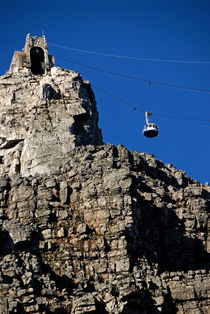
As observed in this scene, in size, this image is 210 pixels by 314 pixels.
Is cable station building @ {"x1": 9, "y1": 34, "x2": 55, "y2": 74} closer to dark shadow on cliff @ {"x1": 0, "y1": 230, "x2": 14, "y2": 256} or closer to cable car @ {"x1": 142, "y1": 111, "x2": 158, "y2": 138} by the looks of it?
cable car @ {"x1": 142, "y1": 111, "x2": 158, "y2": 138}

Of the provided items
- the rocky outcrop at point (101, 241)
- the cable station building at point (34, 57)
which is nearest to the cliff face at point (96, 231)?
the rocky outcrop at point (101, 241)

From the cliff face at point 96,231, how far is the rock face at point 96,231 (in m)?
0.09

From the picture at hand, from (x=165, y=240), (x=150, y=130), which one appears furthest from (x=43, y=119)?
(x=165, y=240)

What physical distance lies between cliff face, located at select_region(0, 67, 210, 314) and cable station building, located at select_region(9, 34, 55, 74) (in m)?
12.4

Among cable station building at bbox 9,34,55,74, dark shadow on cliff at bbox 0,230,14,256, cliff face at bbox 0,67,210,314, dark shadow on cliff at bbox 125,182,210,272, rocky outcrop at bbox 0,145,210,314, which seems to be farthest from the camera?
cable station building at bbox 9,34,55,74

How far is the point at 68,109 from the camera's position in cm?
9475

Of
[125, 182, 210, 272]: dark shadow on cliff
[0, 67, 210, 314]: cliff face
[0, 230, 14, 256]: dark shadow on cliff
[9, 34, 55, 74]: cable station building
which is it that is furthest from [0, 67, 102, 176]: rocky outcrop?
[0, 230, 14, 256]: dark shadow on cliff

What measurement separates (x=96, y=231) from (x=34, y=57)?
3834cm

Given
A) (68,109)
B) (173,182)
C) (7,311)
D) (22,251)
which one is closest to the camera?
(7,311)

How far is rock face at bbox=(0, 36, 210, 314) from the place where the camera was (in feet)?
211

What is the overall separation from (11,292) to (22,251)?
6954 millimetres

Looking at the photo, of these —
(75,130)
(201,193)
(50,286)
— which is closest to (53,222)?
(50,286)

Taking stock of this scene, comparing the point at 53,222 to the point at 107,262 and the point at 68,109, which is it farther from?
the point at 68,109

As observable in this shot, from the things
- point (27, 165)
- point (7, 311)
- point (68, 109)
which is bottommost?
point (7, 311)
